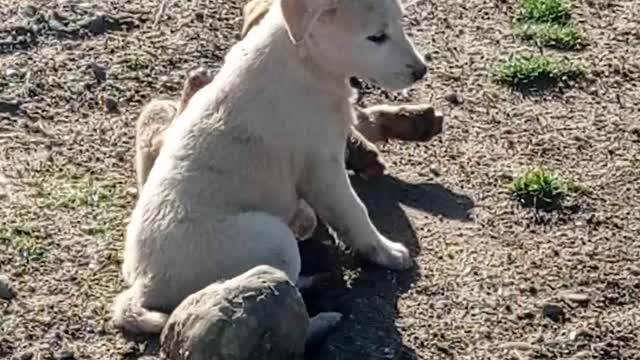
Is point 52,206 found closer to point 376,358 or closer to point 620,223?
point 376,358

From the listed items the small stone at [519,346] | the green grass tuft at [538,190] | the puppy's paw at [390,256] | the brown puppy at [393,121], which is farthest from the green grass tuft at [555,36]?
the small stone at [519,346]

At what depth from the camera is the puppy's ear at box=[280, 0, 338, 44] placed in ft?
22.8

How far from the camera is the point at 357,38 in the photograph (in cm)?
706

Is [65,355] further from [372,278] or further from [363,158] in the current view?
[363,158]

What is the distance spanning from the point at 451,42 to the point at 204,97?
3.04 metres

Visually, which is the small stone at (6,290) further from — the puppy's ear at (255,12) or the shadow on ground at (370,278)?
the puppy's ear at (255,12)

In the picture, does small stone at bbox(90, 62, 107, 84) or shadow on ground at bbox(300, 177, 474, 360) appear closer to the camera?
shadow on ground at bbox(300, 177, 474, 360)

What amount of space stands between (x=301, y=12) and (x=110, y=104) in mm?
2311

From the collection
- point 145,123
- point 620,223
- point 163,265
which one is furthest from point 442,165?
point 163,265

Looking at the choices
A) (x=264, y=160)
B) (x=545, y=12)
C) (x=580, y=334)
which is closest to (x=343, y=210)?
(x=264, y=160)

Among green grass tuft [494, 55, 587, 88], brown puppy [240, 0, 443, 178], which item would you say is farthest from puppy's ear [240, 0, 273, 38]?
green grass tuft [494, 55, 587, 88]

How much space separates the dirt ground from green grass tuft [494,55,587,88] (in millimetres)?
103

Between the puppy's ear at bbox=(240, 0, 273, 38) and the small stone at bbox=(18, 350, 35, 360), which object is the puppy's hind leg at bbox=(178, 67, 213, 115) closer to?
the puppy's ear at bbox=(240, 0, 273, 38)

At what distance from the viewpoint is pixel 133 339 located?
677cm
